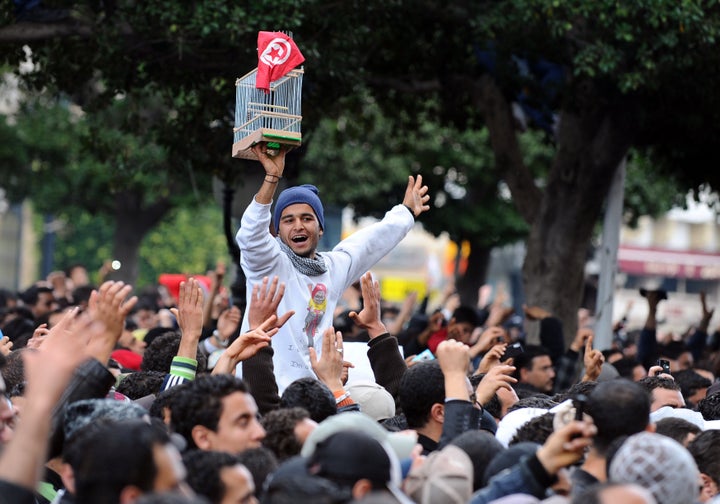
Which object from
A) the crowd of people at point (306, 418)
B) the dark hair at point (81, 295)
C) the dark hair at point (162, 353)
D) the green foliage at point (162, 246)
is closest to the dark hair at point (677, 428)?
the crowd of people at point (306, 418)

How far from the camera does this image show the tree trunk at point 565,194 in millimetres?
13047

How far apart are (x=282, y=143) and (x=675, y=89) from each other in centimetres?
610

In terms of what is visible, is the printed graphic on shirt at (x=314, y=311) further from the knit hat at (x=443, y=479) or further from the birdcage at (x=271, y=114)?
the knit hat at (x=443, y=479)

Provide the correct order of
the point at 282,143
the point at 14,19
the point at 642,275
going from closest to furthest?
the point at 282,143 → the point at 14,19 → the point at 642,275

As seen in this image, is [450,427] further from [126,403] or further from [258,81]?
[258,81]

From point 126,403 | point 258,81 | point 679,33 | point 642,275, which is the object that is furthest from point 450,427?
point 642,275

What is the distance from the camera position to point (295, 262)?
22.3 feet

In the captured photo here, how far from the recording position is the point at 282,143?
658 cm

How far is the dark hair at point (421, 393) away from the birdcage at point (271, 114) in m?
1.49

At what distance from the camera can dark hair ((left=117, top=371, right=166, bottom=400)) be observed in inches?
267

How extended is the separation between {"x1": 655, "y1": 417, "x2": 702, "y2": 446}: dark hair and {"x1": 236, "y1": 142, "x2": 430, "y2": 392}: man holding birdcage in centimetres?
184

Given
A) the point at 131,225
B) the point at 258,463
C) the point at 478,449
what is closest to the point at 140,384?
→ the point at 258,463

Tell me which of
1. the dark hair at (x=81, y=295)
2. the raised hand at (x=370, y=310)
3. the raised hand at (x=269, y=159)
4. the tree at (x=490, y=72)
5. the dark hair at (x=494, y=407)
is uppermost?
the tree at (x=490, y=72)

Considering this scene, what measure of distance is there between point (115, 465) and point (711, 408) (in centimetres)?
449
